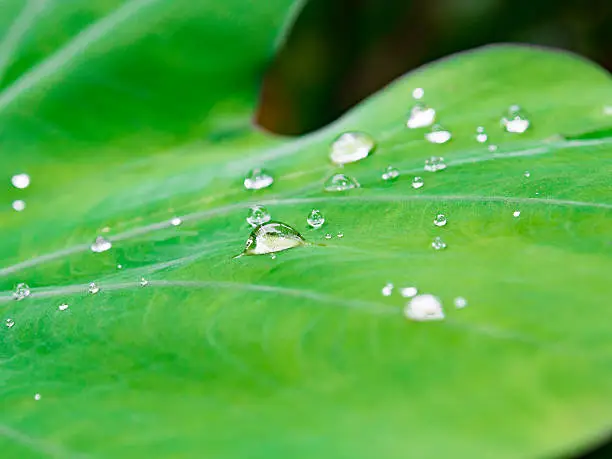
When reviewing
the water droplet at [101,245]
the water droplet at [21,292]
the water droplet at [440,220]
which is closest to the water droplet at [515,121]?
the water droplet at [440,220]

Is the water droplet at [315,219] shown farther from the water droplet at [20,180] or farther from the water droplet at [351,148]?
the water droplet at [20,180]

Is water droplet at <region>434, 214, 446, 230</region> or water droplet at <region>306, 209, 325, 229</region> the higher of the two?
water droplet at <region>306, 209, 325, 229</region>

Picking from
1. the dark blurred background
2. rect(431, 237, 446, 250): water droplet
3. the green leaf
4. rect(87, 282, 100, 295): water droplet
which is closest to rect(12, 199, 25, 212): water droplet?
the green leaf

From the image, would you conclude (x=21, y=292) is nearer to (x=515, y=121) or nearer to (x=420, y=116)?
(x=420, y=116)

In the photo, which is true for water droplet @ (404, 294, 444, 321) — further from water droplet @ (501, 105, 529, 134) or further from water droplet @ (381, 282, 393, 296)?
water droplet @ (501, 105, 529, 134)

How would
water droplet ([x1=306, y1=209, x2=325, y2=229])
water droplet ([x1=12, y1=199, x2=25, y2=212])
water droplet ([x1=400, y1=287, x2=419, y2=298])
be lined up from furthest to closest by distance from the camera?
1. water droplet ([x1=12, y1=199, x2=25, y2=212])
2. water droplet ([x1=306, y1=209, x2=325, y2=229])
3. water droplet ([x1=400, y1=287, x2=419, y2=298])

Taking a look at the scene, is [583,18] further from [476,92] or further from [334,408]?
[334,408]

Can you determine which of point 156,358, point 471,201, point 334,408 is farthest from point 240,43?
point 334,408

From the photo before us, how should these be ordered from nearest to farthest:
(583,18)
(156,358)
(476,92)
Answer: (156,358)
(476,92)
(583,18)
